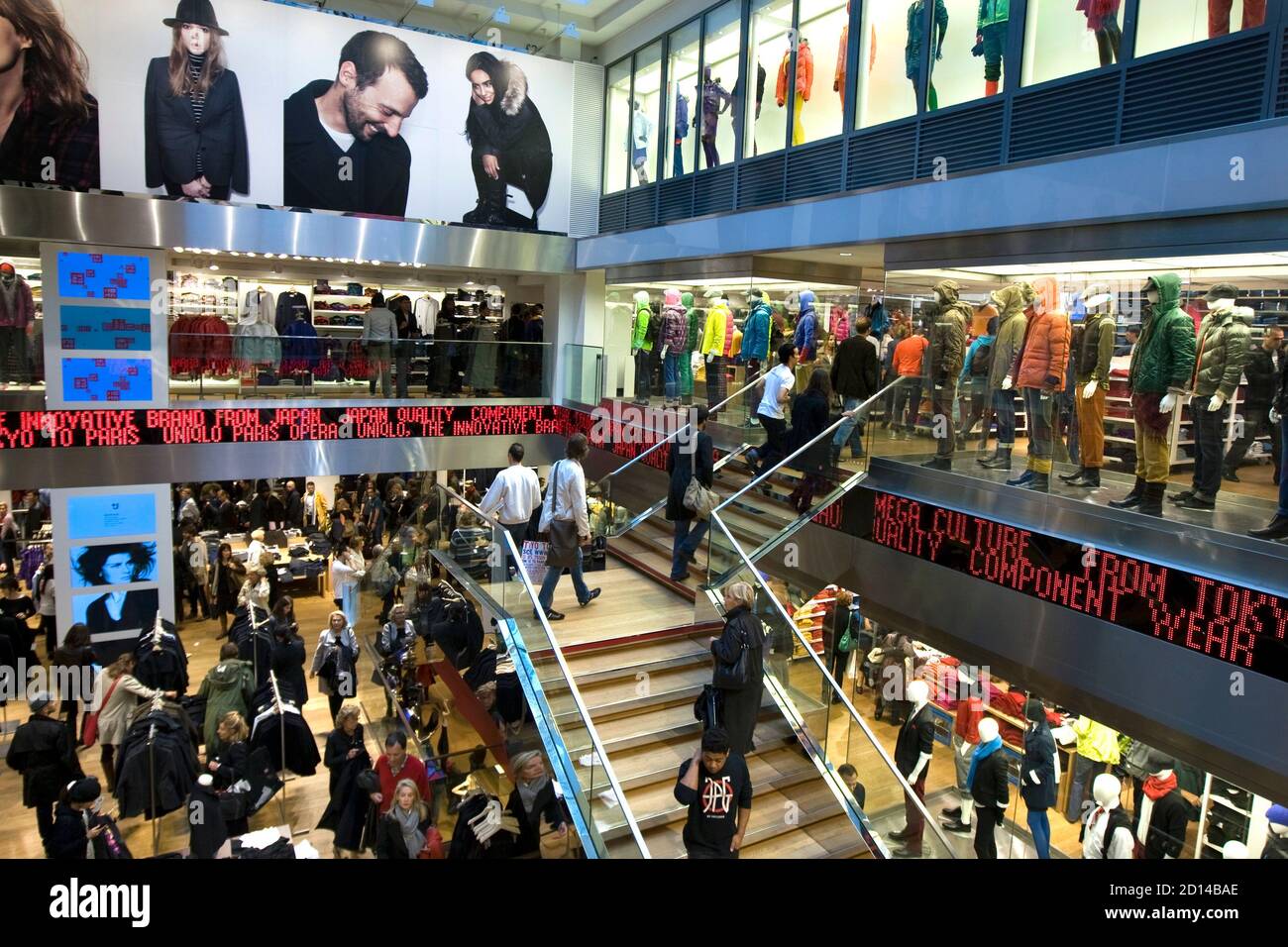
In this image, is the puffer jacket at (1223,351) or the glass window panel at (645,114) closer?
the puffer jacket at (1223,351)

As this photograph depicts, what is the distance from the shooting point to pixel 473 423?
16844 mm

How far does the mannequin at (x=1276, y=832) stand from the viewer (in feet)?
23.7

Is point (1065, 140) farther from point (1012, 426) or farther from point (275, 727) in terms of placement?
point (275, 727)

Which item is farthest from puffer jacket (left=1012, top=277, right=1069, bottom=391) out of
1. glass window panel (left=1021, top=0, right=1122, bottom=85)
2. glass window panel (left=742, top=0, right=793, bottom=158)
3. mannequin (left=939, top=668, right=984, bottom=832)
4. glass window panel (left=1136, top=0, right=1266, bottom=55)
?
glass window panel (left=742, top=0, right=793, bottom=158)

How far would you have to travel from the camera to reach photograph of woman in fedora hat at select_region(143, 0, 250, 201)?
558 inches

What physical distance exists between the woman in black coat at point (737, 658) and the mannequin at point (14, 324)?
40.4 feet

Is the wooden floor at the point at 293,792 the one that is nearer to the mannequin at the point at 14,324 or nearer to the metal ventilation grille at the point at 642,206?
the mannequin at the point at 14,324

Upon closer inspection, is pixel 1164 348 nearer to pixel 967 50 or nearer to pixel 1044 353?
pixel 1044 353

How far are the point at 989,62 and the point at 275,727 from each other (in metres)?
10.6

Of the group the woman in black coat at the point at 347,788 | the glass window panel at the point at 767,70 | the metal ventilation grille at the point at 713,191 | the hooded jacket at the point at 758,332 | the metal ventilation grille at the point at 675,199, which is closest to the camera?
the woman in black coat at the point at 347,788

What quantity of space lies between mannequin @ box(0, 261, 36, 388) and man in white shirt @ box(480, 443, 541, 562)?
29.9 ft

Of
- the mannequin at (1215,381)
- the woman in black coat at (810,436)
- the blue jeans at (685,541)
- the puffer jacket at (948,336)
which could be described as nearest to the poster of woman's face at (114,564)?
the blue jeans at (685,541)

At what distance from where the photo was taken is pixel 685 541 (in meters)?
9.52

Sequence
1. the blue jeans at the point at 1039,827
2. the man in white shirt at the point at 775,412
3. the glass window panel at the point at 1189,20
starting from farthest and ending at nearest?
the man in white shirt at the point at 775,412 < the blue jeans at the point at 1039,827 < the glass window panel at the point at 1189,20
